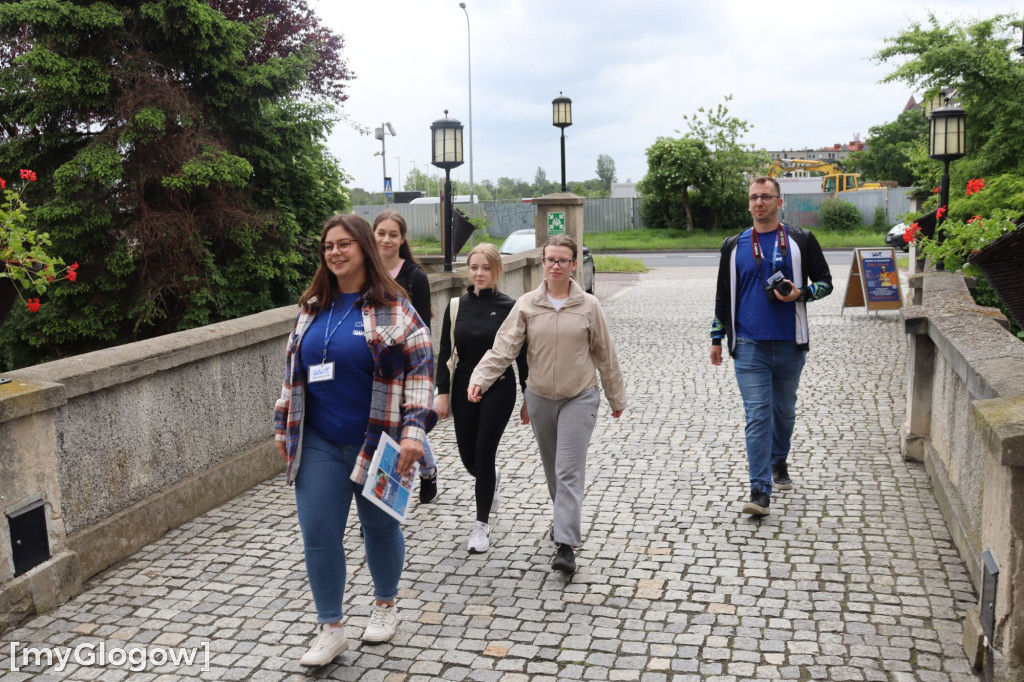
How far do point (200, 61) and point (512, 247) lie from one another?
11.9m

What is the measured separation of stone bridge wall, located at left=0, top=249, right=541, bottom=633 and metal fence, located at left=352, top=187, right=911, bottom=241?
3489 centimetres

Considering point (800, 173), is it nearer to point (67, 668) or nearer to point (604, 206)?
point (604, 206)

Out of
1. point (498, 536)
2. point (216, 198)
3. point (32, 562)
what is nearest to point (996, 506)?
point (498, 536)

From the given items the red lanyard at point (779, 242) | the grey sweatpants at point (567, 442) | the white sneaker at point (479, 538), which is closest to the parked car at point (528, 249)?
the red lanyard at point (779, 242)

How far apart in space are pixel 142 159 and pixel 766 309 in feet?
31.7

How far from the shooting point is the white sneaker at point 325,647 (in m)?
4.10

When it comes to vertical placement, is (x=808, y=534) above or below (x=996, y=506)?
below

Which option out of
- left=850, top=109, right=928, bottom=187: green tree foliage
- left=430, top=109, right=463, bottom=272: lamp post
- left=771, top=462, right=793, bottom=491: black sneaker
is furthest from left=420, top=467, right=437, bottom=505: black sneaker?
left=850, top=109, right=928, bottom=187: green tree foliage

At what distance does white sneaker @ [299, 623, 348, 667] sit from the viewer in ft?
13.4

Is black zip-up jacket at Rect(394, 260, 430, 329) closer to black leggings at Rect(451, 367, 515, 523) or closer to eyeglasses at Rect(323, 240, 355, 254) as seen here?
black leggings at Rect(451, 367, 515, 523)

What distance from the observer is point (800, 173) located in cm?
6500

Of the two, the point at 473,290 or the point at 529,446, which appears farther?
the point at 529,446

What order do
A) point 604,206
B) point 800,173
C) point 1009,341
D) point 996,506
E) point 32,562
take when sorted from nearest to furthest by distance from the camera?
point 996,506 → point 32,562 → point 1009,341 → point 604,206 → point 800,173

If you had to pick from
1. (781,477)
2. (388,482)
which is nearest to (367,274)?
(388,482)
